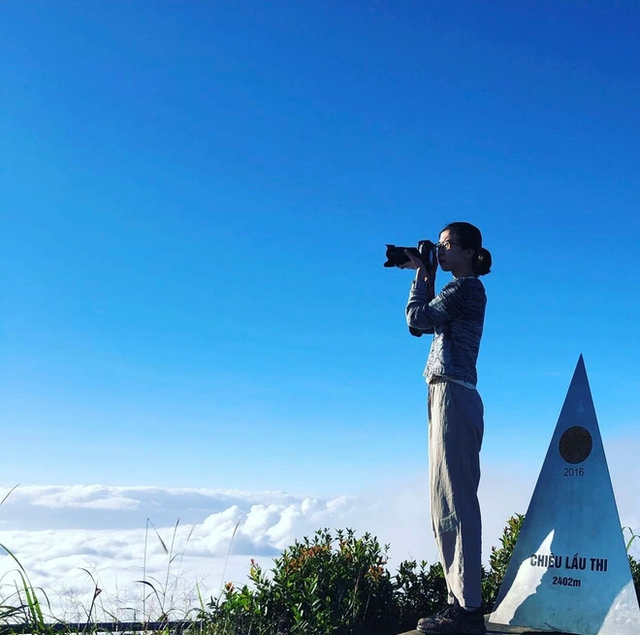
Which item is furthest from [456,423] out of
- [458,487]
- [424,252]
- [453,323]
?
[424,252]

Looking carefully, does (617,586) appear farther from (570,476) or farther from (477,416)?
(477,416)

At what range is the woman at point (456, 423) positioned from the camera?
409cm

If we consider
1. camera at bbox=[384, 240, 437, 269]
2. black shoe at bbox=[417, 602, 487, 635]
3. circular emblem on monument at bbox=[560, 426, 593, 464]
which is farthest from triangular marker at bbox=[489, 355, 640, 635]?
camera at bbox=[384, 240, 437, 269]

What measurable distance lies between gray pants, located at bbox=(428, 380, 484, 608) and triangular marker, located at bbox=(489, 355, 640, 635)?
596mm

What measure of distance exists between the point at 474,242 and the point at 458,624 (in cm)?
239

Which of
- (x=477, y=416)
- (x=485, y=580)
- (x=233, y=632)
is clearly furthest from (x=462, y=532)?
(x=485, y=580)

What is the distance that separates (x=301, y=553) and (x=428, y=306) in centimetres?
242

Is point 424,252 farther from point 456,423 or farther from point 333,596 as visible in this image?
point 333,596

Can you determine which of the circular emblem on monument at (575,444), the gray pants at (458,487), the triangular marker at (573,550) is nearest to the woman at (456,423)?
the gray pants at (458,487)

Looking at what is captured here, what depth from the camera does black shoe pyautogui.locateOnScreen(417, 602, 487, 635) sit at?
4059 mm

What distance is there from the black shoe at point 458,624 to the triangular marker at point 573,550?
0.53 meters

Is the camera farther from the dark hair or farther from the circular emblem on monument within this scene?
the circular emblem on monument

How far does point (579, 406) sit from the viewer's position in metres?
4.75

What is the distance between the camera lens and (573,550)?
14.4 feet
